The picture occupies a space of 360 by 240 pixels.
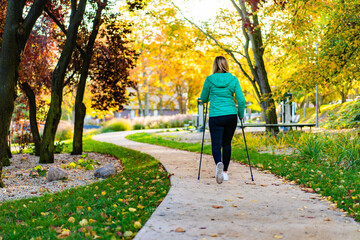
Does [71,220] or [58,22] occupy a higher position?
[58,22]

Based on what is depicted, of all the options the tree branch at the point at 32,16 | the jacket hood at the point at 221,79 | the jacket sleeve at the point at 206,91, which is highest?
the tree branch at the point at 32,16

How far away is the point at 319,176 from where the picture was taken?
630 cm

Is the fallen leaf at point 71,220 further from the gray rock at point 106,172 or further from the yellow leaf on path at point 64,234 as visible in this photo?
the gray rock at point 106,172

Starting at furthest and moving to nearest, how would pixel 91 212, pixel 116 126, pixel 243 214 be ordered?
pixel 116 126 < pixel 91 212 < pixel 243 214

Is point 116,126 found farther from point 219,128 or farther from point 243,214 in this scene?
point 243,214

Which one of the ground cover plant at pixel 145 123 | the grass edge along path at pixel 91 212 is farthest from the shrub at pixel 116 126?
the grass edge along path at pixel 91 212

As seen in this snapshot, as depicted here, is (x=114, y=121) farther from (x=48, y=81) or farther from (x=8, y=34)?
(x=8, y=34)

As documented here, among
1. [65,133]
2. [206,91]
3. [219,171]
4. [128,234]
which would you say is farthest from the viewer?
[65,133]

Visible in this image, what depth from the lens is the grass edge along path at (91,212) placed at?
3.49 m

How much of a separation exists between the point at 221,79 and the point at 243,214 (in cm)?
248

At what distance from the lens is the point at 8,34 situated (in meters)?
6.75

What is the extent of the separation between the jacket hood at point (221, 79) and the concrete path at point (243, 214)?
154cm

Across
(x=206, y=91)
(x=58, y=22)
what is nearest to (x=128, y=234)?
(x=206, y=91)

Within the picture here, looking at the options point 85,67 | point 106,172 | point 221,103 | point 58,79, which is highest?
point 85,67
